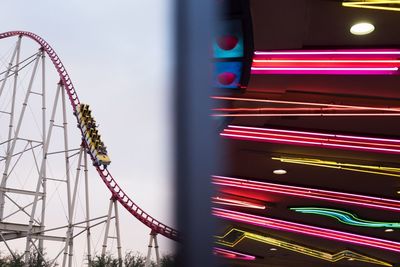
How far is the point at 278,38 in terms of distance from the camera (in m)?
5.38

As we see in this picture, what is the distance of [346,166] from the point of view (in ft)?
29.2

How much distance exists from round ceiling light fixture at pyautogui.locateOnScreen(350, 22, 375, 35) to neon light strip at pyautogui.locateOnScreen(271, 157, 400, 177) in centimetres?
382

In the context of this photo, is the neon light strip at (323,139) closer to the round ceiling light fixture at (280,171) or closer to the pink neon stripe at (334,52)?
the round ceiling light fixture at (280,171)

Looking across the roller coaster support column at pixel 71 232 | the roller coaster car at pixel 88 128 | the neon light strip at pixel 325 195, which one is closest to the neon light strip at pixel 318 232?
the neon light strip at pixel 325 195

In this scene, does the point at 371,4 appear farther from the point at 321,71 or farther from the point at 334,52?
the point at 321,71

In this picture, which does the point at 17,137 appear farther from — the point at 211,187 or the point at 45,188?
the point at 211,187

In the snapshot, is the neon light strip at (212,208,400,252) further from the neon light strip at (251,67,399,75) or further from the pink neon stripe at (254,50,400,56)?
the pink neon stripe at (254,50,400,56)

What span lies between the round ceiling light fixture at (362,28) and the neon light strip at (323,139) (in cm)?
278

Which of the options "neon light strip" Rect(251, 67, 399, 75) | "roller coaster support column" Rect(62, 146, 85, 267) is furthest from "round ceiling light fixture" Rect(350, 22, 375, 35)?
"roller coaster support column" Rect(62, 146, 85, 267)

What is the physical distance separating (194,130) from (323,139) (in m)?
7.36

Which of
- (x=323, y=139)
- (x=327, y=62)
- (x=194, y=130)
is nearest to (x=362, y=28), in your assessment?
(x=327, y=62)

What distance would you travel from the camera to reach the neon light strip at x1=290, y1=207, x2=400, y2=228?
1145cm

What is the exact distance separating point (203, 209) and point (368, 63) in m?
5.33

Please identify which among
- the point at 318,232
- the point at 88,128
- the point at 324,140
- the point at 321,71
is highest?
the point at 88,128
